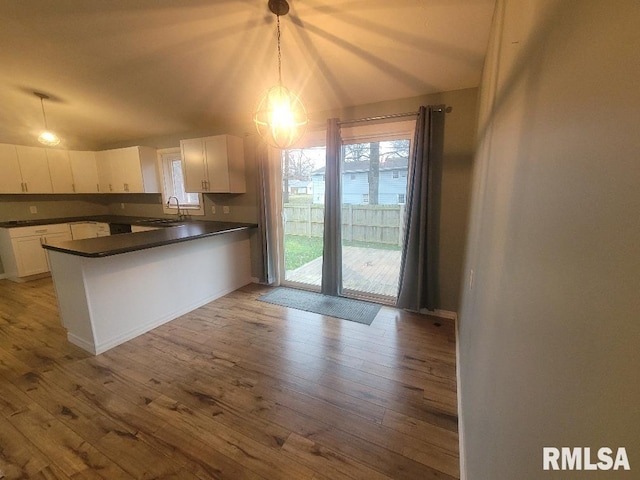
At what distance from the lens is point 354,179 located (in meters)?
3.30

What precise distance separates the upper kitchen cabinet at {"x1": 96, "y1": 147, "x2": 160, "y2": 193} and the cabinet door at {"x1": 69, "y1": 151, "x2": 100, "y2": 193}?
11 cm

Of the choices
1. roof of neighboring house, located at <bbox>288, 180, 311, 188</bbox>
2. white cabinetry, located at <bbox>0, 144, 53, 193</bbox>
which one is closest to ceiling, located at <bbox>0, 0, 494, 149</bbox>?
roof of neighboring house, located at <bbox>288, 180, 311, 188</bbox>

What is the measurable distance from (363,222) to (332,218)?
0.44 meters

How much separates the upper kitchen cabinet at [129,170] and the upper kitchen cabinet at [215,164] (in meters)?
1.17

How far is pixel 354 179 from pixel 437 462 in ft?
9.04

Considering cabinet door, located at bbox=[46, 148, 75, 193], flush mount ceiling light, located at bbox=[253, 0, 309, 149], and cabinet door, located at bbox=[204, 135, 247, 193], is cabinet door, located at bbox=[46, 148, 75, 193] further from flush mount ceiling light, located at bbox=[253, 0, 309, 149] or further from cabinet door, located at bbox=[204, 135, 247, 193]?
flush mount ceiling light, located at bbox=[253, 0, 309, 149]

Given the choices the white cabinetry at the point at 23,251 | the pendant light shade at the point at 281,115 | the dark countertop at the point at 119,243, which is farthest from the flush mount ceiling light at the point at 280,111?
the white cabinetry at the point at 23,251

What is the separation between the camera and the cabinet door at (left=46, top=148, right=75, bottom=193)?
460 centimetres

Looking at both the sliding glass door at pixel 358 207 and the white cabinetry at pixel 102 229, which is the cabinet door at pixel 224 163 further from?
the white cabinetry at pixel 102 229

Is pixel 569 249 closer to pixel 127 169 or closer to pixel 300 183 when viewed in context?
pixel 300 183

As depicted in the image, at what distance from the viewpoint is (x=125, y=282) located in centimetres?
253

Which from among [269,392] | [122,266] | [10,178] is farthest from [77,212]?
[269,392]

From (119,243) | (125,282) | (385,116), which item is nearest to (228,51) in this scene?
(385,116)

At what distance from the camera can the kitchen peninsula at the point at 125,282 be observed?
2277 millimetres
